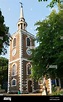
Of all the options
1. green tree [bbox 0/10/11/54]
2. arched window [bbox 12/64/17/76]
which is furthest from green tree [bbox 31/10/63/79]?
arched window [bbox 12/64/17/76]

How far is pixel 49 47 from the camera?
1795 centimetres

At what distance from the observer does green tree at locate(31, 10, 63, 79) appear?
1686cm

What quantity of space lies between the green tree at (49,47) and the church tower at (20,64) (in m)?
14.1

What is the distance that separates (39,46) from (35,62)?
1.74 m

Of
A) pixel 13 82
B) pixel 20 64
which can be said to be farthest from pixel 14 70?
pixel 20 64

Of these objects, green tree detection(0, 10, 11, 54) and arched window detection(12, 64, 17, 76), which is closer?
green tree detection(0, 10, 11, 54)

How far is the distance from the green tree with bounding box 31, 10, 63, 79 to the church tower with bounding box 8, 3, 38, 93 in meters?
14.1

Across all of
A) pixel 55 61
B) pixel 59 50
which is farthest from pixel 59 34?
pixel 55 61

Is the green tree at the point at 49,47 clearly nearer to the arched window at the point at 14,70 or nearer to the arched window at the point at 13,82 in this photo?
the arched window at the point at 13,82

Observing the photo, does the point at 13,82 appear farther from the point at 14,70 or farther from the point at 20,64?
the point at 20,64

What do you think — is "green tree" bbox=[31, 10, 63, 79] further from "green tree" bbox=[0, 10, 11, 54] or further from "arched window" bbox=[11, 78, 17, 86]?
"arched window" bbox=[11, 78, 17, 86]

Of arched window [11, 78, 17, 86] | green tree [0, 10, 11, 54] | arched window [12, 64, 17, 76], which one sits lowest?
arched window [11, 78, 17, 86]

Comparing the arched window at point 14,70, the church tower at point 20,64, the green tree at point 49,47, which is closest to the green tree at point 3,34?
the green tree at point 49,47

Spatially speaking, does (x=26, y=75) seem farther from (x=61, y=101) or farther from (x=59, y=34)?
(x=61, y=101)
